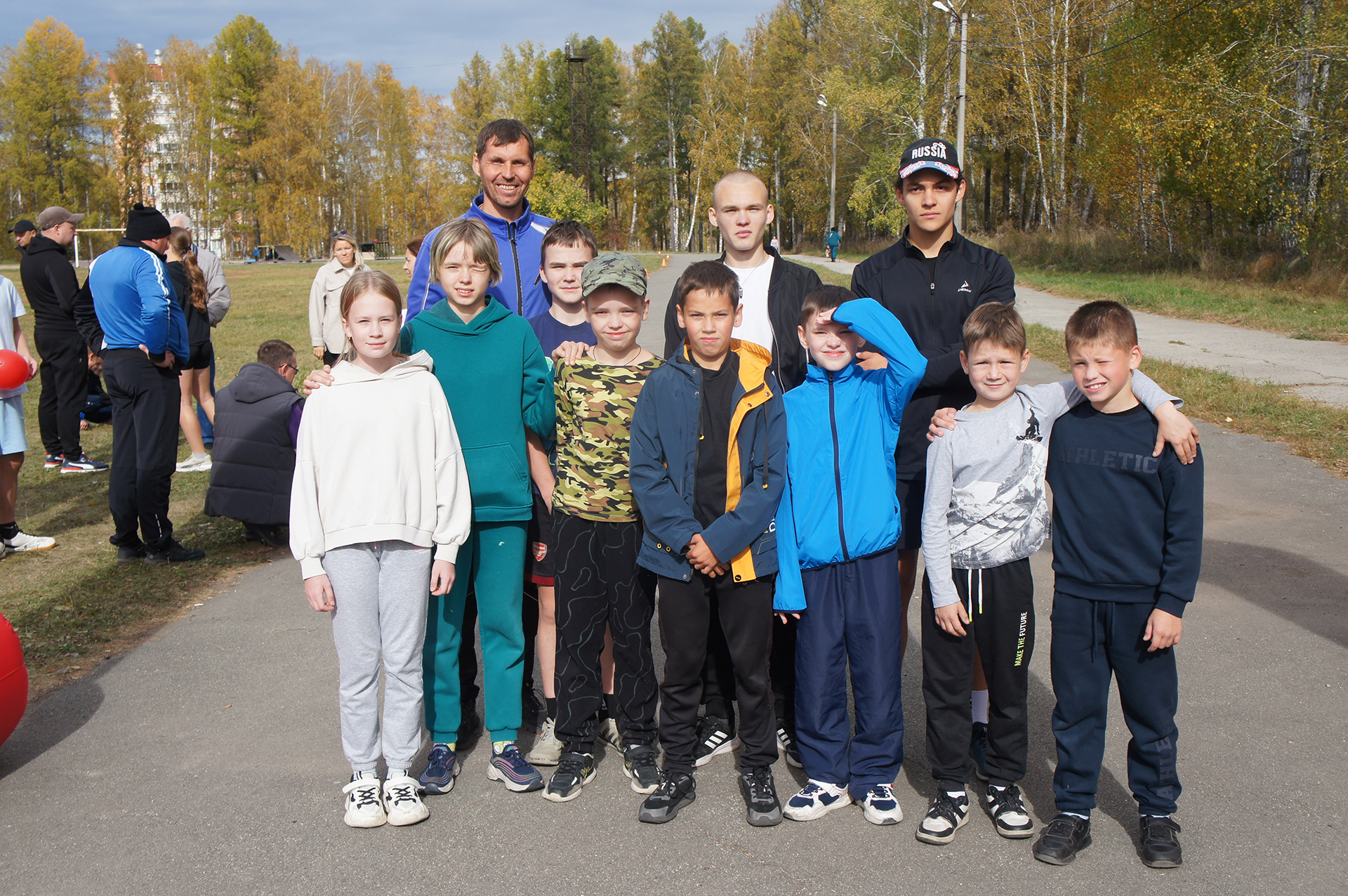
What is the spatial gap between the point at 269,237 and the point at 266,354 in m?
64.4

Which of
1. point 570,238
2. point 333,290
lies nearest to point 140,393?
point 333,290

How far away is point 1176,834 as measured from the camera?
304 centimetres

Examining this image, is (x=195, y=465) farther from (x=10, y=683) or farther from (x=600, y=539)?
(x=600, y=539)

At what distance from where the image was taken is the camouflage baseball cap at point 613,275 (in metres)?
3.37

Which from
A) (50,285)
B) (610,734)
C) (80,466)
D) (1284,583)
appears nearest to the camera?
(610,734)

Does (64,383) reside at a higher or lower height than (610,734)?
higher

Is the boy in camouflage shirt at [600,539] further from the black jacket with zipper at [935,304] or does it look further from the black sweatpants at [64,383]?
the black sweatpants at [64,383]

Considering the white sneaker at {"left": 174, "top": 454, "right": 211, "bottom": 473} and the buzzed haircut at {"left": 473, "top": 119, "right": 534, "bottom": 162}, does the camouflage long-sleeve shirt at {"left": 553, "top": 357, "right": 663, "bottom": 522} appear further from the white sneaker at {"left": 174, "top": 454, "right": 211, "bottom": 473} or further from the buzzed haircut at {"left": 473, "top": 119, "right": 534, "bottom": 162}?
the white sneaker at {"left": 174, "top": 454, "right": 211, "bottom": 473}

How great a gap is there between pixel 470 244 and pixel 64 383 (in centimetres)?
765

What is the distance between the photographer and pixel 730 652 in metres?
3.32

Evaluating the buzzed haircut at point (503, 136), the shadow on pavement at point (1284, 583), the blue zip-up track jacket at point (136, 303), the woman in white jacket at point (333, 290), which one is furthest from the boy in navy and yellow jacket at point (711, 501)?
the woman in white jacket at point (333, 290)

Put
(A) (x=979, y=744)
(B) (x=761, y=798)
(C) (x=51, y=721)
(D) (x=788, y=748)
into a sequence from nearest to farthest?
(B) (x=761, y=798), (A) (x=979, y=744), (D) (x=788, y=748), (C) (x=51, y=721)

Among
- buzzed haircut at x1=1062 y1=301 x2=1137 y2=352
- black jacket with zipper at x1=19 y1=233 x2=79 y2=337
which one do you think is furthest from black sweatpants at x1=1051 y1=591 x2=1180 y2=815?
black jacket with zipper at x1=19 y1=233 x2=79 y2=337

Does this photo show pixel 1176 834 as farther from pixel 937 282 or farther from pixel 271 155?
pixel 271 155
